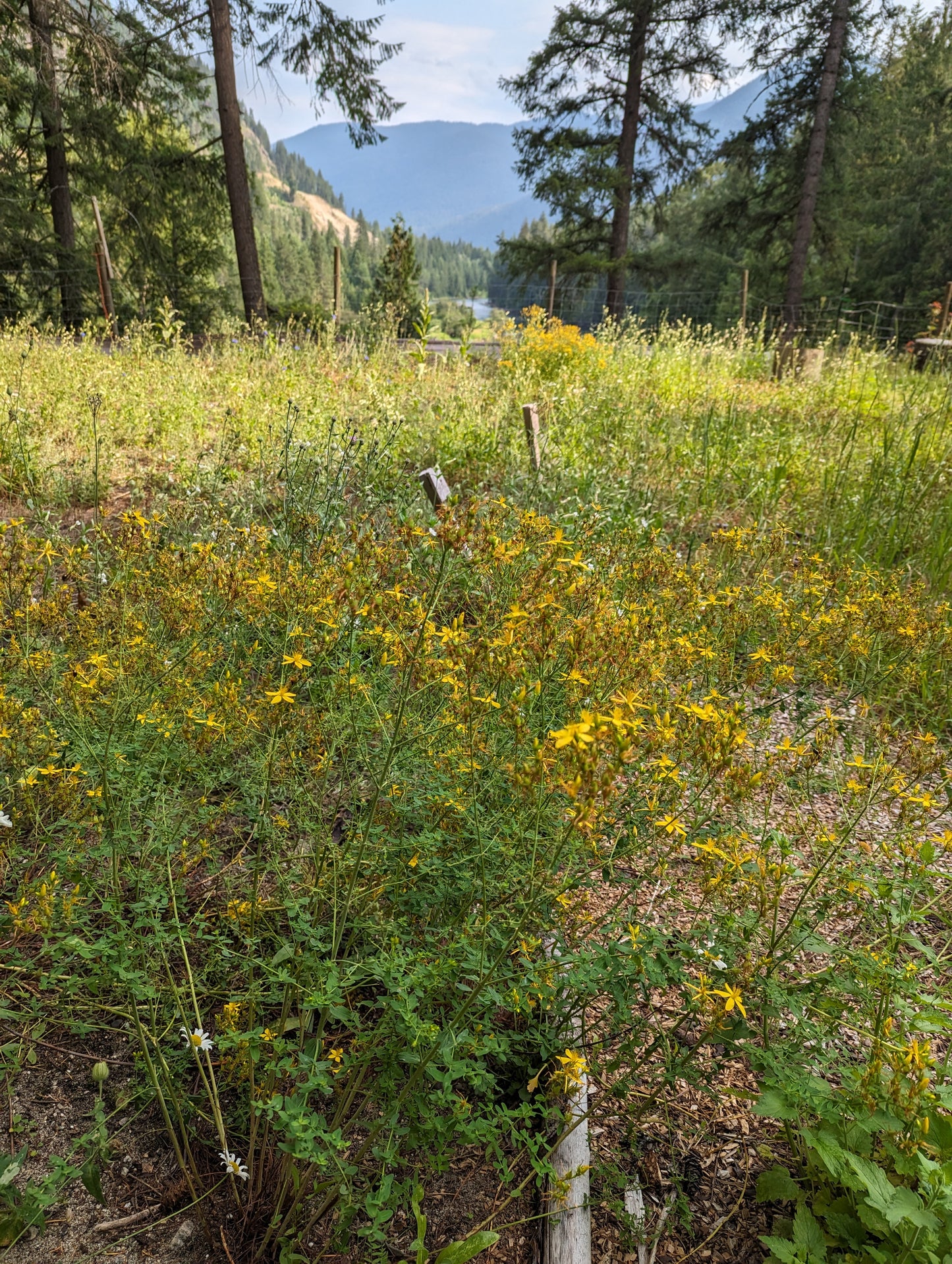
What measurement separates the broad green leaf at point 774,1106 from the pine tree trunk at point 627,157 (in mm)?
18204

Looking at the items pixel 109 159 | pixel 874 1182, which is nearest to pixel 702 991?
pixel 874 1182

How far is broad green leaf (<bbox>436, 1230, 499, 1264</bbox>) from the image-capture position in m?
1.33

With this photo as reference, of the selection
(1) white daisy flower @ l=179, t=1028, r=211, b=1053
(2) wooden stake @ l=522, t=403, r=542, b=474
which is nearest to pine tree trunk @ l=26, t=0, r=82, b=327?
(2) wooden stake @ l=522, t=403, r=542, b=474

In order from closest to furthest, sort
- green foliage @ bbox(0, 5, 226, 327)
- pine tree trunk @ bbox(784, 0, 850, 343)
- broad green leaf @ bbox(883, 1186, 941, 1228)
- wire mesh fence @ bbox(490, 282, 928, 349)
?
broad green leaf @ bbox(883, 1186, 941, 1228)
green foliage @ bbox(0, 5, 226, 327)
wire mesh fence @ bbox(490, 282, 928, 349)
pine tree trunk @ bbox(784, 0, 850, 343)

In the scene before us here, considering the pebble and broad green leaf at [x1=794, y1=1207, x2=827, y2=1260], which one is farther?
the pebble

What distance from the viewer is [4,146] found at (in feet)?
45.9

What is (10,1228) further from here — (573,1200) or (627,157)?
(627,157)

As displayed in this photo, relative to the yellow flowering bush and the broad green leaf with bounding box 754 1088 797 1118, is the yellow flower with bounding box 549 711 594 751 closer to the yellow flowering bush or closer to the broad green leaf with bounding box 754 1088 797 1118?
the yellow flowering bush

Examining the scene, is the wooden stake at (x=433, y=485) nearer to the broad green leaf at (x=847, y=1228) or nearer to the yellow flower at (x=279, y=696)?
the yellow flower at (x=279, y=696)

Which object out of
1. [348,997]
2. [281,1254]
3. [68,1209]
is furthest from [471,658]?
[68,1209]

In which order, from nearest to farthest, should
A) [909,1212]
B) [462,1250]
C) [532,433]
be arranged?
1. [909,1212]
2. [462,1250]
3. [532,433]

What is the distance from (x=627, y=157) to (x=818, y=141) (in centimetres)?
462

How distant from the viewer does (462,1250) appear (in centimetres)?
135

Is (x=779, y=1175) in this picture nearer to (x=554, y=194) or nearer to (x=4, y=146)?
(x=4, y=146)
